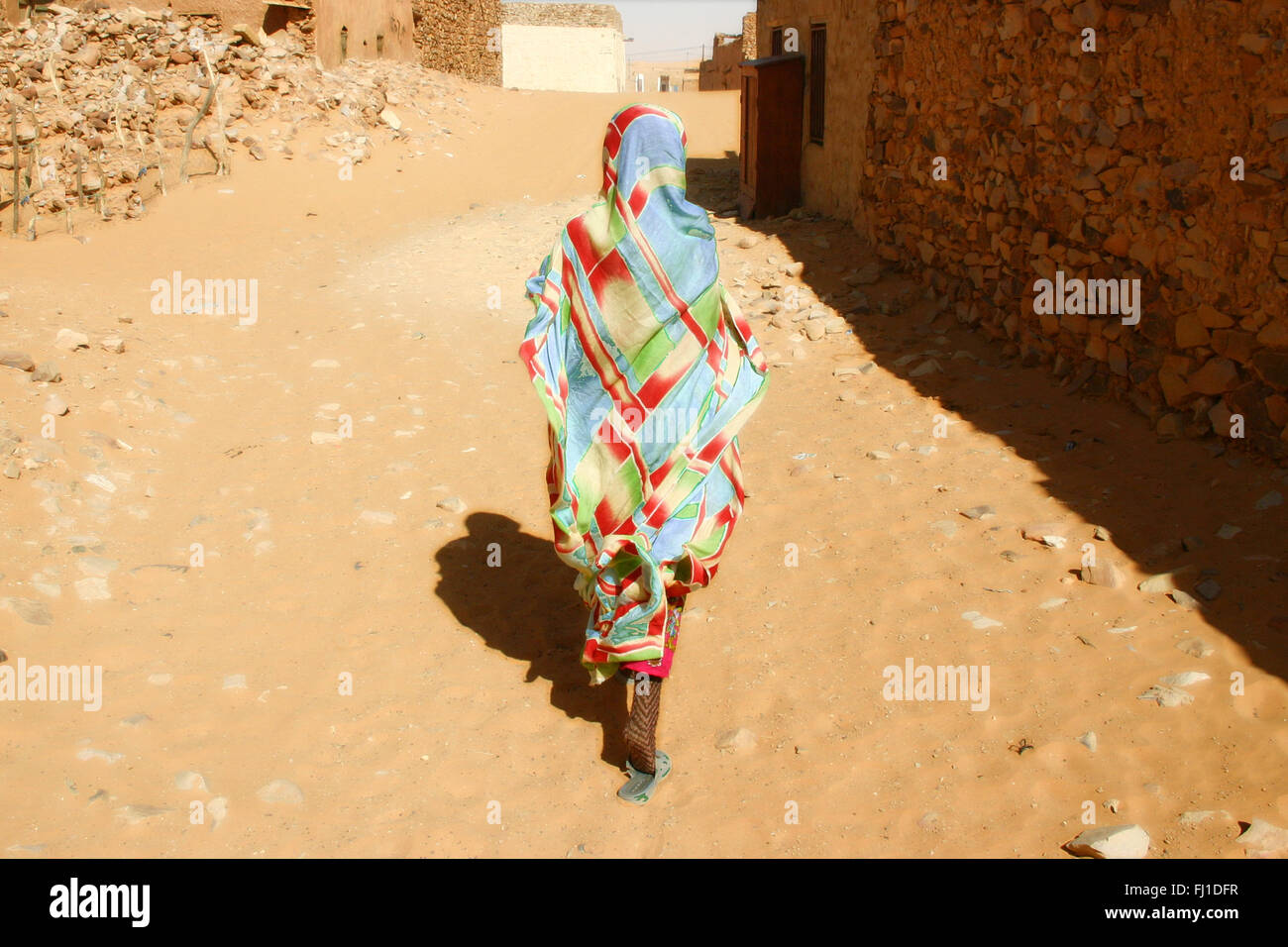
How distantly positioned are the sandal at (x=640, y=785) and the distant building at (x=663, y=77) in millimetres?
34643

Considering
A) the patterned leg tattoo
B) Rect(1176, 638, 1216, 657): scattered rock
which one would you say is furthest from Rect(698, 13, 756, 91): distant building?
the patterned leg tattoo

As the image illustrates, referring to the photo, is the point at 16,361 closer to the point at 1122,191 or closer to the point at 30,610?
the point at 30,610

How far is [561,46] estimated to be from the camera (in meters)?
31.1

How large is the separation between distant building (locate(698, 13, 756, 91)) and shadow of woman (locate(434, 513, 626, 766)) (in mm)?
20883

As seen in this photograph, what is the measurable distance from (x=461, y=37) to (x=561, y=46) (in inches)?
459

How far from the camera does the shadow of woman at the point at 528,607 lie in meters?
3.44

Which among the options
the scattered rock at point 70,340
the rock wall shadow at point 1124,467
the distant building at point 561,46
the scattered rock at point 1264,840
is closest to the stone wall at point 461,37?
the distant building at point 561,46

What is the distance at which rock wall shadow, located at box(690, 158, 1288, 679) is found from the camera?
3.51m

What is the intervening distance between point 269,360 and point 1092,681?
5.60m

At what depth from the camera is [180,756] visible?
119 inches

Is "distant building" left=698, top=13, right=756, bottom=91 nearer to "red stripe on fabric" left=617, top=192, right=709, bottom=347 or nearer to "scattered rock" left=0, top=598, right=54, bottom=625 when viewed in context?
"red stripe on fabric" left=617, top=192, right=709, bottom=347

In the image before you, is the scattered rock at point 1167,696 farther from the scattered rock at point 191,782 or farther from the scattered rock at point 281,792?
the scattered rock at point 191,782

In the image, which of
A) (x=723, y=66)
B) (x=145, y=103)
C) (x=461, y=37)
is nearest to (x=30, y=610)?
(x=145, y=103)
